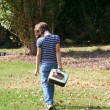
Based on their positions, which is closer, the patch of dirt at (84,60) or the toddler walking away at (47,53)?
the toddler walking away at (47,53)

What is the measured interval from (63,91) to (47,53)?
8.77 feet

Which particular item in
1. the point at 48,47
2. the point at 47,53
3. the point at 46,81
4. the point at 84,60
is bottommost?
the point at 84,60

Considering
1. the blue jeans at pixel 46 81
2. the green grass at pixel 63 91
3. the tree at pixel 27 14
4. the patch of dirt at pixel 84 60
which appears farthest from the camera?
the tree at pixel 27 14

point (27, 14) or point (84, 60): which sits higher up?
point (27, 14)

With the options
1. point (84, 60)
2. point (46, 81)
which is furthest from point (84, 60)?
point (46, 81)

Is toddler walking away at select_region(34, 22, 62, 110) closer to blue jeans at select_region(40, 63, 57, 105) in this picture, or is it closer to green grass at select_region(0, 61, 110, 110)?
blue jeans at select_region(40, 63, 57, 105)

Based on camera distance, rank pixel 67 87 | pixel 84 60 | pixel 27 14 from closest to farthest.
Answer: pixel 67 87
pixel 84 60
pixel 27 14

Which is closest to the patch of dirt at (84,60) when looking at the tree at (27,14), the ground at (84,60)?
the ground at (84,60)

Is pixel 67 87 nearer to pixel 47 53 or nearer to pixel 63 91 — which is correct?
pixel 63 91

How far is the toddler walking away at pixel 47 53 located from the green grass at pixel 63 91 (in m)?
0.58

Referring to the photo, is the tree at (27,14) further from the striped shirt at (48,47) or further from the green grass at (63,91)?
the striped shirt at (48,47)

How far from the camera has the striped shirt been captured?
28.6 feet

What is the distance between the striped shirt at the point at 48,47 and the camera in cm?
872

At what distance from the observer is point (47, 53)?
28.9 ft
